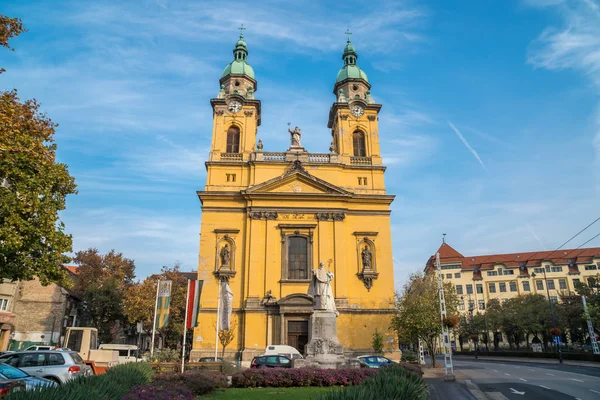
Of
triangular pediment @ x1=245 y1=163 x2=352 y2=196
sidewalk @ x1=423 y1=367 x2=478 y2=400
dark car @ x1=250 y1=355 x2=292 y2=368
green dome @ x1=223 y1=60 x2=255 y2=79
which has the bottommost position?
sidewalk @ x1=423 y1=367 x2=478 y2=400

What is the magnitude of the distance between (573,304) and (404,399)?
57.3 m

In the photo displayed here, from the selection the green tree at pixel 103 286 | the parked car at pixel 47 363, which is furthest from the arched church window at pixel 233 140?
the parked car at pixel 47 363

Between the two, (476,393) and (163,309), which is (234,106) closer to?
(163,309)

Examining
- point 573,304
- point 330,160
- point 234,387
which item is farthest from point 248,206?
point 573,304

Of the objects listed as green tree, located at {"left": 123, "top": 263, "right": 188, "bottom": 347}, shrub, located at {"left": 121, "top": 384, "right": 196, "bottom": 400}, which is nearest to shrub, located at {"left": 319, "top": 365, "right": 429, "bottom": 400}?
shrub, located at {"left": 121, "top": 384, "right": 196, "bottom": 400}

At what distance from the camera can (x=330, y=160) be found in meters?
37.0

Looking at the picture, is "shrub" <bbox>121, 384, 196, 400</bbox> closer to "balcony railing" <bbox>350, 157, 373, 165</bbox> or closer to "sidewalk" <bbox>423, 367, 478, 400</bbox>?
"sidewalk" <bbox>423, 367, 478, 400</bbox>

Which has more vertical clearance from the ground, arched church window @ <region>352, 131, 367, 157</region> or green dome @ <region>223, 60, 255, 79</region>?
green dome @ <region>223, 60, 255, 79</region>

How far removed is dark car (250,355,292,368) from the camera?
18.3 metres

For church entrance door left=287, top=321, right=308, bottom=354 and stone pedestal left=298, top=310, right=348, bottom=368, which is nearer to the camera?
stone pedestal left=298, top=310, right=348, bottom=368

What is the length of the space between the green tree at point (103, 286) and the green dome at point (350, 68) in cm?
3134

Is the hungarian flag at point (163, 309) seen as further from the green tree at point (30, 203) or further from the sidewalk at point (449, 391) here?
the sidewalk at point (449, 391)

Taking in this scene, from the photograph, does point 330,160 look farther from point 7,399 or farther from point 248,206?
point 7,399

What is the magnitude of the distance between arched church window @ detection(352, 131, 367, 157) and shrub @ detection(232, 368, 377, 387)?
26.0 meters
